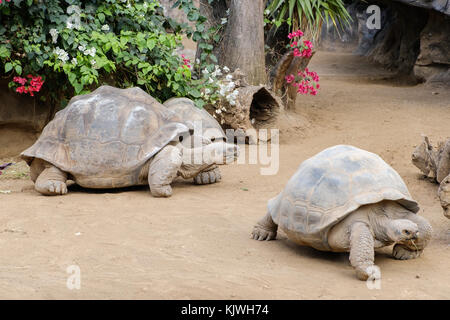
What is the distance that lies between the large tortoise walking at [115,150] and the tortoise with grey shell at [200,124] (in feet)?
1.11

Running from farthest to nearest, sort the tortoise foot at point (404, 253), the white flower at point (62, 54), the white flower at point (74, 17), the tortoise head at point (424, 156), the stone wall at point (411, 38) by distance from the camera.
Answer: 1. the stone wall at point (411, 38)
2. the white flower at point (74, 17)
3. the white flower at point (62, 54)
4. the tortoise head at point (424, 156)
5. the tortoise foot at point (404, 253)

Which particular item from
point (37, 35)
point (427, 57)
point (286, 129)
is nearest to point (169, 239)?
point (37, 35)

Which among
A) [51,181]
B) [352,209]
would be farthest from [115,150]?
[352,209]

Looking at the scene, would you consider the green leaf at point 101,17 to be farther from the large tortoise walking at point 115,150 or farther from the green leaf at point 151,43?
the large tortoise walking at point 115,150

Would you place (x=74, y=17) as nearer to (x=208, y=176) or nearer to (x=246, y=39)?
(x=208, y=176)

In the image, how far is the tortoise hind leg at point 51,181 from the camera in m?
5.38

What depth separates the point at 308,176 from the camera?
3719 mm

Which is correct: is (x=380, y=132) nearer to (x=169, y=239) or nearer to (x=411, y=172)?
(x=411, y=172)

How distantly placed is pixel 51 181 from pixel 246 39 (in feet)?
12.8

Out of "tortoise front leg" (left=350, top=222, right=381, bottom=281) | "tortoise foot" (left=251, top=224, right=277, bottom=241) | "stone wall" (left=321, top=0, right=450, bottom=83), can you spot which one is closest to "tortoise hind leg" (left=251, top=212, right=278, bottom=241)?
"tortoise foot" (left=251, top=224, right=277, bottom=241)

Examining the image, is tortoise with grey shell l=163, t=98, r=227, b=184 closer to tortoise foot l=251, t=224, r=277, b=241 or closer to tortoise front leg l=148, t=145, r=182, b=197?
tortoise front leg l=148, t=145, r=182, b=197

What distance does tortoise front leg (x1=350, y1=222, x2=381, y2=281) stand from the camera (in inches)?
129

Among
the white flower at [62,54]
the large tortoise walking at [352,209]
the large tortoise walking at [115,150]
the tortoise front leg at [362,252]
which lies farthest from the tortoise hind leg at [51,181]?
the tortoise front leg at [362,252]

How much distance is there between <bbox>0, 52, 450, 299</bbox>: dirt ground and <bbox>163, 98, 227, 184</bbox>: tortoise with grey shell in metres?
0.14
